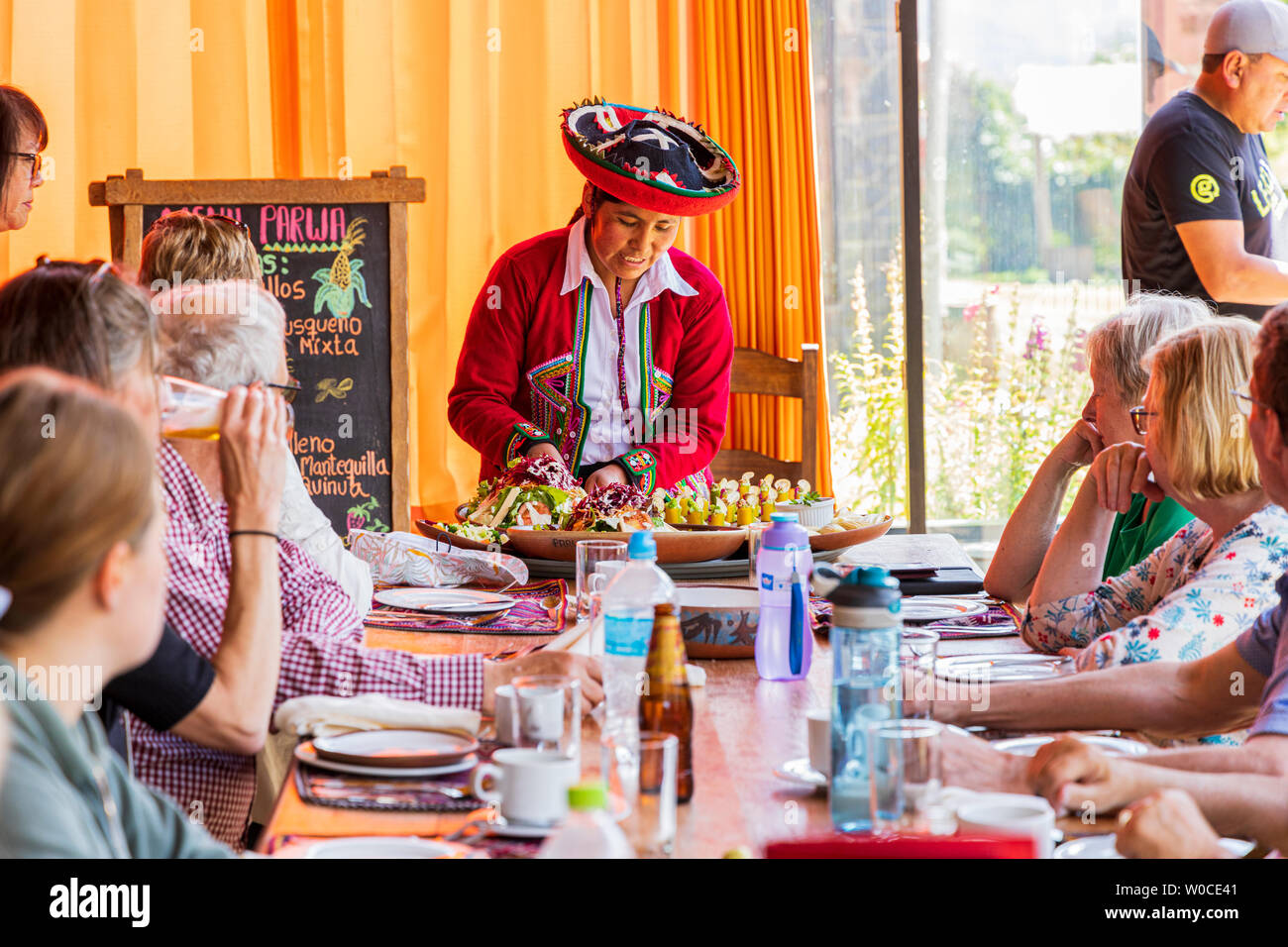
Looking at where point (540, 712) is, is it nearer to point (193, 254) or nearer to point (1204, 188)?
point (193, 254)

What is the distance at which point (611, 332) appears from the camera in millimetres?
3555

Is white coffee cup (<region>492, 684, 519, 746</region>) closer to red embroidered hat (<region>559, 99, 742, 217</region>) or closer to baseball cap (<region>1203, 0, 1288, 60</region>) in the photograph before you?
red embroidered hat (<region>559, 99, 742, 217</region>)

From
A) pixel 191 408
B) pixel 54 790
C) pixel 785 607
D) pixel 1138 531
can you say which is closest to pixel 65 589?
pixel 54 790

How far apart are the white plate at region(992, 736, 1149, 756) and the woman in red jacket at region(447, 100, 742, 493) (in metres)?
1.83

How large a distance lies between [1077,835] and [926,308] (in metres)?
3.77

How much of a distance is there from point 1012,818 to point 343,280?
10.6ft

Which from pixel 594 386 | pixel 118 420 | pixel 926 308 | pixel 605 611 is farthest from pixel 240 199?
pixel 118 420

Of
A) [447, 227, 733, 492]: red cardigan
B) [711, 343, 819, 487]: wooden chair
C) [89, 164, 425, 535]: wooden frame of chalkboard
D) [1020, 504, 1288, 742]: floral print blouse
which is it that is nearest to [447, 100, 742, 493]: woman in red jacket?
[447, 227, 733, 492]: red cardigan

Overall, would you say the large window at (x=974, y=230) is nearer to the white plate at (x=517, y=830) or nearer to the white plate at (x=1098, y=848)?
the white plate at (x=1098, y=848)

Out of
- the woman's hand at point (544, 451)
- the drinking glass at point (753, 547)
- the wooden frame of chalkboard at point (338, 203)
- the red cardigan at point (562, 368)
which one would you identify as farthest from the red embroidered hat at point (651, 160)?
the drinking glass at point (753, 547)

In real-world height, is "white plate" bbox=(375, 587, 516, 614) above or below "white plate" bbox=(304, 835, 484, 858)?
below

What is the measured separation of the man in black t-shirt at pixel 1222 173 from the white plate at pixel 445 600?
6.52 ft

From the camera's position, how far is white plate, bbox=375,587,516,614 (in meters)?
2.35
